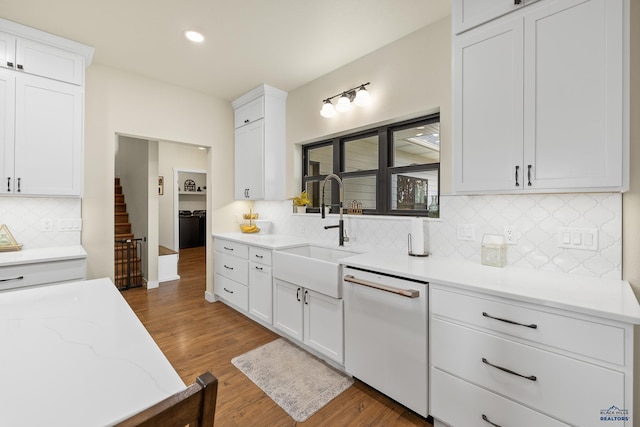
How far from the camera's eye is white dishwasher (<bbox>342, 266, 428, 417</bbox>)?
169 centimetres

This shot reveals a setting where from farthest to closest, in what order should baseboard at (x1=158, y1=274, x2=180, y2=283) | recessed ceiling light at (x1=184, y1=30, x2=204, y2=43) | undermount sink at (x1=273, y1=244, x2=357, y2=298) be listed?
baseboard at (x1=158, y1=274, x2=180, y2=283) → recessed ceiling light at (x1=184, y1=30, x2=204, y2=43) → undermount sink at (x1=273, y1=244, x2=357, y2=298)

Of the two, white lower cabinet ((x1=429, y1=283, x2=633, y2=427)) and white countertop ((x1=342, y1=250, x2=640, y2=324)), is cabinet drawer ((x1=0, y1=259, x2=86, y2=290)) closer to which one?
white countertop ((x1=342, y1=250, x2=640, y2=324))

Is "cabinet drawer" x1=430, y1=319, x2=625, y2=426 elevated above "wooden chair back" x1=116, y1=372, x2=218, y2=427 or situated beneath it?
situated beneath

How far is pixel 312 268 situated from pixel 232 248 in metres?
1.51

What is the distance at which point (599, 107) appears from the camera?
1382mm

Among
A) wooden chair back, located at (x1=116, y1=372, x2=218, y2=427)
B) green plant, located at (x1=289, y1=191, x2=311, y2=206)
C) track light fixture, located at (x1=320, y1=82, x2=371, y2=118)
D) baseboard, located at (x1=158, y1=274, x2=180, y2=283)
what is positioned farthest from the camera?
baseboard, located at (x1=158, y1=274, x2=180, y2=283)

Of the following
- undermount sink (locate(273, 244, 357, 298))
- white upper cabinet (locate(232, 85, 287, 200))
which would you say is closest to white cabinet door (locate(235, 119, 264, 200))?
white upper cabinet (locate(232, 85, 287, 200))

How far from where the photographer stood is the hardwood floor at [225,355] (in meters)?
1.78

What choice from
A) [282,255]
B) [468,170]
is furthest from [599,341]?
[282,255]

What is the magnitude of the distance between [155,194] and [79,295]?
376 cm

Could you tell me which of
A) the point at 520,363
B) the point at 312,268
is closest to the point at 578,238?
the point at 520,363

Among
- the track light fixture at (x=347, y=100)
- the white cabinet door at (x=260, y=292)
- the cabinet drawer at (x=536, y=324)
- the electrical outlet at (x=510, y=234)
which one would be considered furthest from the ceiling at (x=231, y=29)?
the white cabinet door at (x=260, y=292)

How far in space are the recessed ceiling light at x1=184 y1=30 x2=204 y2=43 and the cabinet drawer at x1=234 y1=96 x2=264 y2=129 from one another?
1.04 metres

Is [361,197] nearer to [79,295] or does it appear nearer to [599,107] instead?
[599,107]
